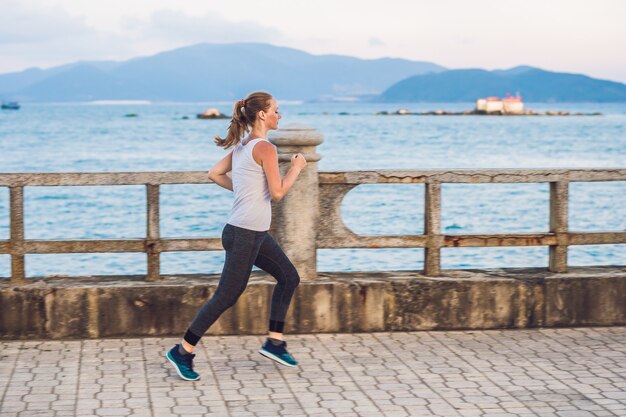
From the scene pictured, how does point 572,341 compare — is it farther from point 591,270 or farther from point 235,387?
point 235,387

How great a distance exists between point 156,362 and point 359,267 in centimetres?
1590

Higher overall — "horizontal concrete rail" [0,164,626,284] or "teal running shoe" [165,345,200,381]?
"horizontal concrete rail" [0,164,626,284]

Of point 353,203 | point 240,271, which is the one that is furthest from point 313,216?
point 353,203

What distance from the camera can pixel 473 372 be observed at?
638 cm

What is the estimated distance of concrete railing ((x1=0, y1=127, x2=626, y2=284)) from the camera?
7.34m

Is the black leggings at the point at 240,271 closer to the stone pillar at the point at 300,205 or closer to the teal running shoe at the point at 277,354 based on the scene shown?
the teal running shoe at the point at 277,354

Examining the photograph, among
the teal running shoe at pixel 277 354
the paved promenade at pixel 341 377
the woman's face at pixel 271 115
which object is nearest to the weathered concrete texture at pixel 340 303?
the paved promenade at pixel 341 377

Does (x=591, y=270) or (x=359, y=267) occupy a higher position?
(x=591, y=270)

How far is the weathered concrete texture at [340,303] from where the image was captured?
7266mm

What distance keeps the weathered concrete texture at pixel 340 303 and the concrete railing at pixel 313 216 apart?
0.65 ft

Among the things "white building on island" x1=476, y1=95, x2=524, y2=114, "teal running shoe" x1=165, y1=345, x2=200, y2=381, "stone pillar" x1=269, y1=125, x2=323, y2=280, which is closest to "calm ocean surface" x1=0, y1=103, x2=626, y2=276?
"stone pillar" x1=269, y1=125, x2=323, y2=280

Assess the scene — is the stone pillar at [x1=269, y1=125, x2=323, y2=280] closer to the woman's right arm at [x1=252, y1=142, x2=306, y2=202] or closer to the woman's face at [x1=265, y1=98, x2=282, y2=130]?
the woman's face at [x1=265, y1=98, x2=282, y2=130]

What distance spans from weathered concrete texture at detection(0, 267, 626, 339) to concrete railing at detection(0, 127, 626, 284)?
20 centimetres

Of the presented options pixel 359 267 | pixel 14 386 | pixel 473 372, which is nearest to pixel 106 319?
pixel 14 386
